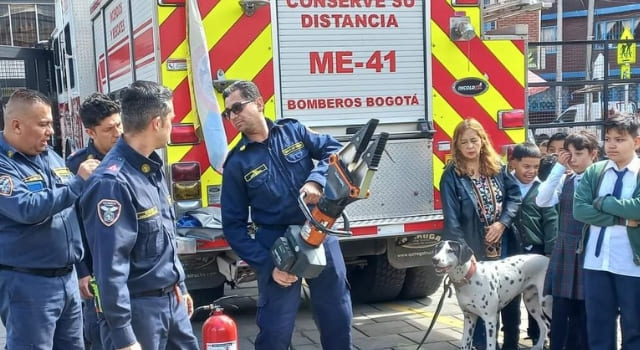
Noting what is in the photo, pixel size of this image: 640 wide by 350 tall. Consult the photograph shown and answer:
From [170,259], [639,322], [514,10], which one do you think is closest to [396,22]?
[514,10]

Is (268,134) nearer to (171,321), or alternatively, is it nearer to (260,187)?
(260,187)

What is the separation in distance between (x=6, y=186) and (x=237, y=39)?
7.12 feet

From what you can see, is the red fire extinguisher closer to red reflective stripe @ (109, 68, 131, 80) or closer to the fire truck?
the fire truck

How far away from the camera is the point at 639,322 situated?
4191 mm

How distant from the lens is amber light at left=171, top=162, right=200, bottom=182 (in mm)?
5082

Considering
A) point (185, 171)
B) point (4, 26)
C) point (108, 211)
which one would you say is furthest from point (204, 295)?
point (4, 26)

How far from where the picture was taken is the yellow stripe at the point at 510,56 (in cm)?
576

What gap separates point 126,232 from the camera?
2926 mm

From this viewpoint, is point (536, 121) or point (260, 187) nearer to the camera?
point (260, 187)

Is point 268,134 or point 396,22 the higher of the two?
point 396,22

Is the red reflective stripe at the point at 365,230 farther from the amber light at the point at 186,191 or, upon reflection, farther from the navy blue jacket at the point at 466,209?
the amber light at the point at 186,191

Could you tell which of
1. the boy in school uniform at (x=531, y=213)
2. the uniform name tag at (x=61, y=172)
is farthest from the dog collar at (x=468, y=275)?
the uniform name tag at (x=61, y=172)

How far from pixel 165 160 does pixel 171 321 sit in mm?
2074

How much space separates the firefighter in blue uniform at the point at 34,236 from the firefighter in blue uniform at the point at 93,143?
0.18 metres
